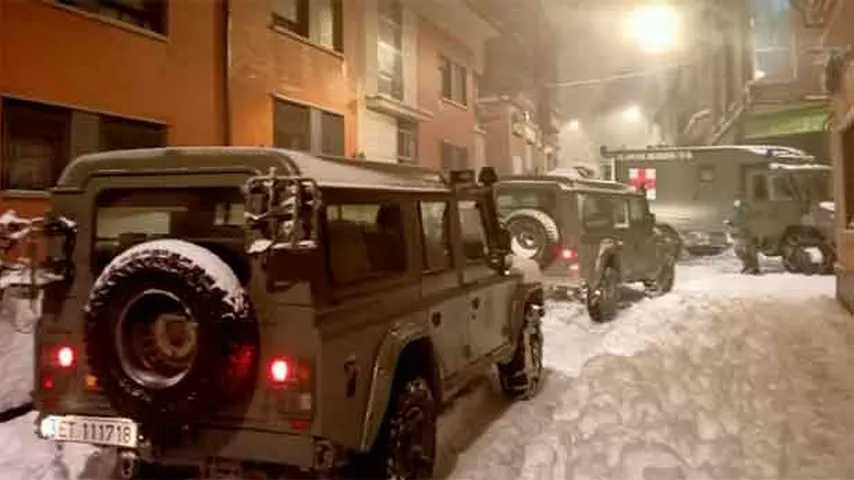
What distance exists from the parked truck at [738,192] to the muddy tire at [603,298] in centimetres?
842

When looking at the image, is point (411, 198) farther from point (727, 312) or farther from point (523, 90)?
point (523, 90)

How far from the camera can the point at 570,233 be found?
11570mm

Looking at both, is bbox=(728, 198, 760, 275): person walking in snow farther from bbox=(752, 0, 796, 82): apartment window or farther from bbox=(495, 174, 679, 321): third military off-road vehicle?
bbox=(752, 0, 796, 82): apartment window

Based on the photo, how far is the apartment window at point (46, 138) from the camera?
30.8 feet

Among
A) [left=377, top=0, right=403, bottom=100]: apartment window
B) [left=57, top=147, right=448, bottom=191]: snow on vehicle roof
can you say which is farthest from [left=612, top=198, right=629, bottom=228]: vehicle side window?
[left=57, top=147, right=448, bottom=191]: snow on vehicle roof

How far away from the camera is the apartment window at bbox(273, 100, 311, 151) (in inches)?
578

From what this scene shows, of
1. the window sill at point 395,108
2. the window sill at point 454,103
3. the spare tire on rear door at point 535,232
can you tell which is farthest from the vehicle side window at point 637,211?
the window sill at point 454,103

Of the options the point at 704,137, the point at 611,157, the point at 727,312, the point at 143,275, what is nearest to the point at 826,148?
the point at 611,157

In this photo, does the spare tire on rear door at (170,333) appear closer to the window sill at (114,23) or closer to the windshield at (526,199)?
the window sill at (114,23)

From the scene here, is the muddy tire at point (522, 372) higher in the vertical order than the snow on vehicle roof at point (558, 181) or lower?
lower

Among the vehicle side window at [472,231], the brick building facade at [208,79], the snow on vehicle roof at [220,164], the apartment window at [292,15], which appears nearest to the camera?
the snow on vehicle roof at [220,164]

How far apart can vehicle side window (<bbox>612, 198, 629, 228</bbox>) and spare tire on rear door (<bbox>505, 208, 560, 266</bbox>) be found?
2.04 m

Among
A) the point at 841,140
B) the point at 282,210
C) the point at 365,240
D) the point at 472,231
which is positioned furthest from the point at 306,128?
the point at 282,210

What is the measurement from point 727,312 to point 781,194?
8.80 m
